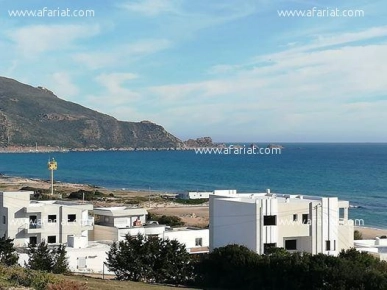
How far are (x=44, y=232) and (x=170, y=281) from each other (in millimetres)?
14084

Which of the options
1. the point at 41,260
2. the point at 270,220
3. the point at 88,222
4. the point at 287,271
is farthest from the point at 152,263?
the point at 88,222

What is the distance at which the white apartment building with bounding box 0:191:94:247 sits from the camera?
38.0 m

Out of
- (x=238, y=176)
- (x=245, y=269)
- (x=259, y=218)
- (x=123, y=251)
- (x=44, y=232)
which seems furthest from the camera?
(x=238, y=176)

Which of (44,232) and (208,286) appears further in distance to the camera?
(44,232)

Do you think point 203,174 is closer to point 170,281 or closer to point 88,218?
point 88,218

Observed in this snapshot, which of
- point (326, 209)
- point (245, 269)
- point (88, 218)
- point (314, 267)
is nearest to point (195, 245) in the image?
point (88, 218)

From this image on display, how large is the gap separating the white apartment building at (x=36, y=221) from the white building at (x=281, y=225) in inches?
411

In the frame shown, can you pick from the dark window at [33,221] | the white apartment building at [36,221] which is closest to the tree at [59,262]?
the white apartment building at [36,221]

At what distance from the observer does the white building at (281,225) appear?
2967cm

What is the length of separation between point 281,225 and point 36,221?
643 inches

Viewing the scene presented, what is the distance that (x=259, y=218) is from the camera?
29.5 m

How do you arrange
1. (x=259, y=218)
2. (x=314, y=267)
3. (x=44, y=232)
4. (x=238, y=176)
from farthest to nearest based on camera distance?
(x=238, y=176) < (x=44, y=232) < (x=259, y=218) < (x=314, y=267)

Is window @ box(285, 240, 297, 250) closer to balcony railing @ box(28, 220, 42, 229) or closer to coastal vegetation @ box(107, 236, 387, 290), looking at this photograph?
coastal vegetation @ box(107, 236, 387, 290)

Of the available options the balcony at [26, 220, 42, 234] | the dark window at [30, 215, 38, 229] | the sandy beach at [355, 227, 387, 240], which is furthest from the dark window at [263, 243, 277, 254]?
the sandy beach at [355, 227, 387, 240]
